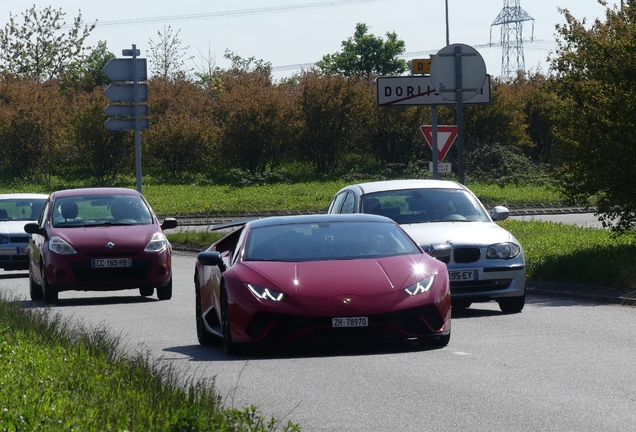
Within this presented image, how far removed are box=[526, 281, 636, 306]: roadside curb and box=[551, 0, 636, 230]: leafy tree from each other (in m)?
1.76

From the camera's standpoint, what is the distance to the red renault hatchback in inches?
726

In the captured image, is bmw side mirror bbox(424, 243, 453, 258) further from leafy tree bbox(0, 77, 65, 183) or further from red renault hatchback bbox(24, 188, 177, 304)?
leafy tree bbox(0, 77, 65, 183)

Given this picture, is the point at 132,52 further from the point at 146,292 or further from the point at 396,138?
the point at 396,138

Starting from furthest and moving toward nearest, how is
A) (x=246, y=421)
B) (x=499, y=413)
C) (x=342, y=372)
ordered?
(x=342, y=372) → (x=499, y=413) → (x=246, y=421)

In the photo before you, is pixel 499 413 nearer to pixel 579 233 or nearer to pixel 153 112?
pixel 579 233

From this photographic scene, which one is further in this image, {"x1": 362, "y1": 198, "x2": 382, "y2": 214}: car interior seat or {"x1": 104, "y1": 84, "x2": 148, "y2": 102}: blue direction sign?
{"x1": 104, "y1": 84, "x2": 148, "y2": 102}: blue direction sign

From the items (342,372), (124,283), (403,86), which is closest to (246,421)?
(342,372)

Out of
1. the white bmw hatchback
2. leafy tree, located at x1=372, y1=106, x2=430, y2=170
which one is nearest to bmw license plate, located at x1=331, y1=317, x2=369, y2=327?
the white bmw hatchback

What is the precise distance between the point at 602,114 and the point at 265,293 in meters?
9.28

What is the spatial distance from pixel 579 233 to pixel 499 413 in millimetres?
17685

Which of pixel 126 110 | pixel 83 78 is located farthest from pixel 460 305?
pixel 83 78

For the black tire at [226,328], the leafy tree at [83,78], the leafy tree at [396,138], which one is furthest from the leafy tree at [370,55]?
the black tire at [226,328]

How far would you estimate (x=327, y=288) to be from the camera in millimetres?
11055

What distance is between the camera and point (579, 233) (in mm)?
25469
